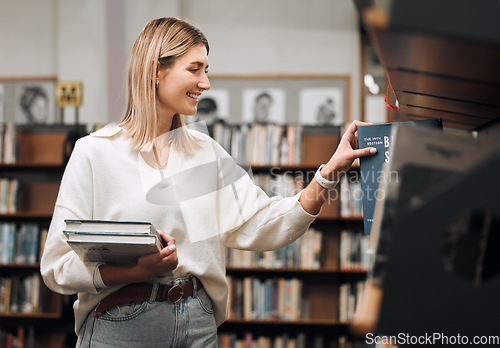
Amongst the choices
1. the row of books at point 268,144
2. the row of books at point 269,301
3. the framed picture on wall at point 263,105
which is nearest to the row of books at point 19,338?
the row of books at point 269,301

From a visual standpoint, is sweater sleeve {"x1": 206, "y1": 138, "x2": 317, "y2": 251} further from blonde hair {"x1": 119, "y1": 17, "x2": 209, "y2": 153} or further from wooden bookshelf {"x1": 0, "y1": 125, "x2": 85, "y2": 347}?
wooden bookshelf {"x1": 0, "y1": 125, "x2": 85, "y2": 347}

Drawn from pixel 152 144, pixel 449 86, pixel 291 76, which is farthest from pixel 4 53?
pixel 449 86

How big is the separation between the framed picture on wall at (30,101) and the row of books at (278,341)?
281 centimetres

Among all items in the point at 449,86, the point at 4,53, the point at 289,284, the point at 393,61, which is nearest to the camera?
the point at 393,61

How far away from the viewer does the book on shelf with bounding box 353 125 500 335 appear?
2.11 ft

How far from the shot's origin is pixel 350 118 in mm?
4941

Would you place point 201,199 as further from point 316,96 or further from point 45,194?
point 316,96

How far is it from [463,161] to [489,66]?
18cm

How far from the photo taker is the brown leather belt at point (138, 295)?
121 centimetres

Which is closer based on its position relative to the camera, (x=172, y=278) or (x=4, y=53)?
(x=172, y=278)

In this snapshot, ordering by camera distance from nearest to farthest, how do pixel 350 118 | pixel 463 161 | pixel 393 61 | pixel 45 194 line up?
pixel 463 161 → pixel 393 61 → pixel 45 194 → pixel 350 118

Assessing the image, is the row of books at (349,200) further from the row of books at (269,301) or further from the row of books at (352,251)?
the row of books at (269,301)

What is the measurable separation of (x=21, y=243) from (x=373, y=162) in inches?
145

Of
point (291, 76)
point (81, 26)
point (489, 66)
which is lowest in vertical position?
point (489, 66)
